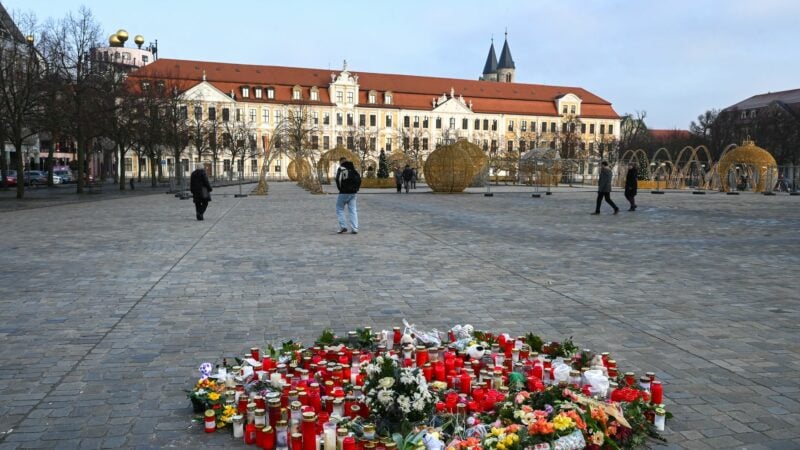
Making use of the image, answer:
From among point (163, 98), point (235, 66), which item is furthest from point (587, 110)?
point (163, 98)

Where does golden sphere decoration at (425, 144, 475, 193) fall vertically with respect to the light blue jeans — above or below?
above

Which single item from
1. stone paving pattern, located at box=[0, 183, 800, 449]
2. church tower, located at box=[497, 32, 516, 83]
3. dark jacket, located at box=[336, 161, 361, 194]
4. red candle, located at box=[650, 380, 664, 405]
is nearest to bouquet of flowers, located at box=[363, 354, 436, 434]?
stone paving pattern, located at box=[0, 183, 800, 449]

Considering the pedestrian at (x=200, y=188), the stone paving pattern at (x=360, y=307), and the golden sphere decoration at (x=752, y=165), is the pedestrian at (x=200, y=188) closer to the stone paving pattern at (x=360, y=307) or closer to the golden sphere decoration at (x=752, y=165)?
the stone paving pattern at (x=360, y=307)

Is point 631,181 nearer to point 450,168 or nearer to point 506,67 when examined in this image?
point 450,168

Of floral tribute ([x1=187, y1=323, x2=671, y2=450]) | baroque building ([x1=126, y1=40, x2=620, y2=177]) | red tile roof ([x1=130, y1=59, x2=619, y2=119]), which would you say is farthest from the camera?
red tile roof ([x1=130, y1=59, x2=619, y2=119])

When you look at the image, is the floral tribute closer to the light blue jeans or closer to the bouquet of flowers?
the bouquet of flowers

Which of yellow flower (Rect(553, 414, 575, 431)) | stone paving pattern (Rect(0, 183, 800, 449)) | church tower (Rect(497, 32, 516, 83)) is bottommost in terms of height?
stone paving pattern (Rect(0, 183, 800, 449))

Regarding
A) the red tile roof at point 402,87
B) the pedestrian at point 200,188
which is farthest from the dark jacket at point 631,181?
the red tile roof at point 402,87

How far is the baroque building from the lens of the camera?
296 feet

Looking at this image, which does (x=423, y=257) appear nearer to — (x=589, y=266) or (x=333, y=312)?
(x=589, y=266)

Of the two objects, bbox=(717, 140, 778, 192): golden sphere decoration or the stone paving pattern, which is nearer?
the stone paving pattern

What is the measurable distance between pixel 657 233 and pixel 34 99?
25989 mm

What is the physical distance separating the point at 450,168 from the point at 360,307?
1213 inches

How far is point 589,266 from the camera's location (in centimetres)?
1053
